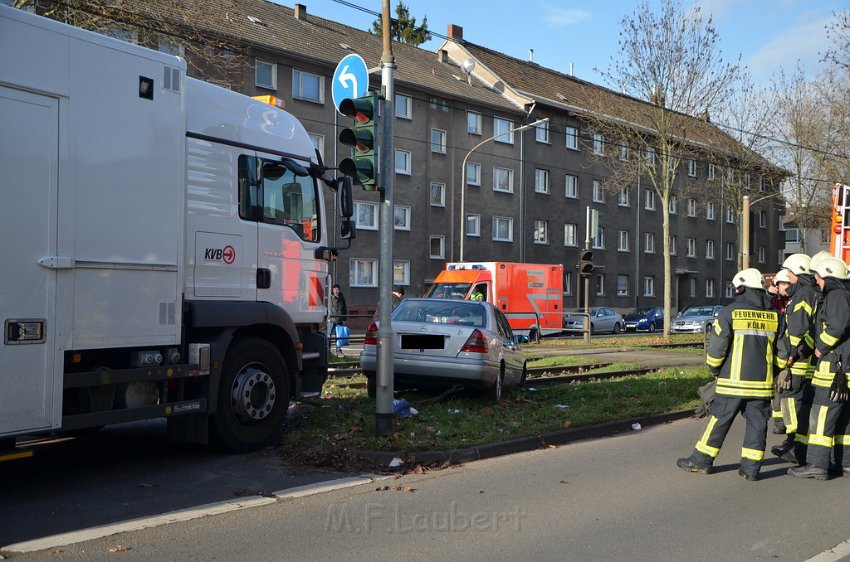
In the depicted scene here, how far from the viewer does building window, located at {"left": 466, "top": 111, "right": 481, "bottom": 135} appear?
1676 inches

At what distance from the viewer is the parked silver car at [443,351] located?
10914 millimetres

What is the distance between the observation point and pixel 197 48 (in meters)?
19.2

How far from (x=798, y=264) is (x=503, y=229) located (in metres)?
36.0

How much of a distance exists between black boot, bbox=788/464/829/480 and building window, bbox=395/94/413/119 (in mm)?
33067

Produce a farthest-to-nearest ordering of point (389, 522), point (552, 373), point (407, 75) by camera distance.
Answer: point (407, 75) < point (552, 373) < point (389, 522)

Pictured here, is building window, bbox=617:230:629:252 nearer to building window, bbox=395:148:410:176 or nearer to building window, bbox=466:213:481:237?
building window, bbox=466:213:481:237

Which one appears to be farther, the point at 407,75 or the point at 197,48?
the point at 407,75

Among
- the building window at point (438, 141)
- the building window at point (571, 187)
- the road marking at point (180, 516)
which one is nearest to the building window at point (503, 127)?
the building window at point (438, 141)

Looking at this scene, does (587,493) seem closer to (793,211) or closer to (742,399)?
(742,399)

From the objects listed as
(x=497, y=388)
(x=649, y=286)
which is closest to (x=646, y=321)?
(x=649, y=286)

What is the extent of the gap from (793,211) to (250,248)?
40304 millimetres

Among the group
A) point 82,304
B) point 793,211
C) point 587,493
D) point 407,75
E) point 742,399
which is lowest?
point 587,493

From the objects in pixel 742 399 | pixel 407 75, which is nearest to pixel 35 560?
pixel 742 399

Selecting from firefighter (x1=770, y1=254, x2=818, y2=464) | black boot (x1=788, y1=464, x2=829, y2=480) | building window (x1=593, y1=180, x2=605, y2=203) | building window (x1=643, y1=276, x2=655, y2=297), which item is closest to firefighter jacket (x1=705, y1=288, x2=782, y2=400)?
firefighter (x1=770, y1=254, x2=818, y2=464)
